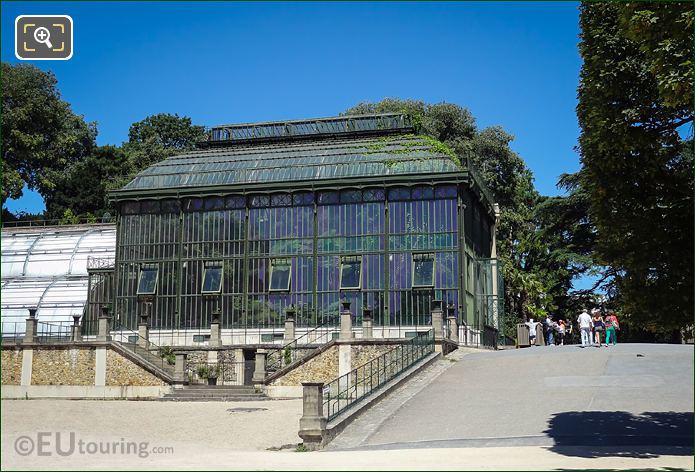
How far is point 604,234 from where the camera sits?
1608 cm

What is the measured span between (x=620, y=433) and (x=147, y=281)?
2726 centimetres

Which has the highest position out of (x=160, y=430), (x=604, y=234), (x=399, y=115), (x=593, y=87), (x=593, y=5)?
(x=399, y=115)

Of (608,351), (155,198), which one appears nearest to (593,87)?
(608,351)

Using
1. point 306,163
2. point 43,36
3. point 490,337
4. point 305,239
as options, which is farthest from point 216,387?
point 43,36

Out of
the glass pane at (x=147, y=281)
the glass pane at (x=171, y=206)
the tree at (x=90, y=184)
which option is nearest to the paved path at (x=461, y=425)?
the glass pane at (x=147, y=281)

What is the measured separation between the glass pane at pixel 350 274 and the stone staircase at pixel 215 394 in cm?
784

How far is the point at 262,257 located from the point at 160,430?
1882 cm

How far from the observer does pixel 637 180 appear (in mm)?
15789

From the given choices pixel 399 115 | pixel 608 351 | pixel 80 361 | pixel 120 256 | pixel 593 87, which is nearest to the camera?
pixel 593 87

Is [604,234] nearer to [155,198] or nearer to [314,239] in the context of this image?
[314,239]

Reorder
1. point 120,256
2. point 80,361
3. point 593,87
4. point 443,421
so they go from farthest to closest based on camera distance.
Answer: point 120,256 → point 80,361 → point 443,421 → point 593,87

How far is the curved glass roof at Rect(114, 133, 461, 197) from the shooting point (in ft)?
127

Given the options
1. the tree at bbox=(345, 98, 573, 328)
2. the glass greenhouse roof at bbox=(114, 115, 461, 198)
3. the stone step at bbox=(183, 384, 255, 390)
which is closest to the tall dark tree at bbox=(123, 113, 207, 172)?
Result: the tree at bbox=(345, 98, 573, 328)

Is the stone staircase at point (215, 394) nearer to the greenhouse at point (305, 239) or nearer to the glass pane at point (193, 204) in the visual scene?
the greenhouse at point (305, 239)
